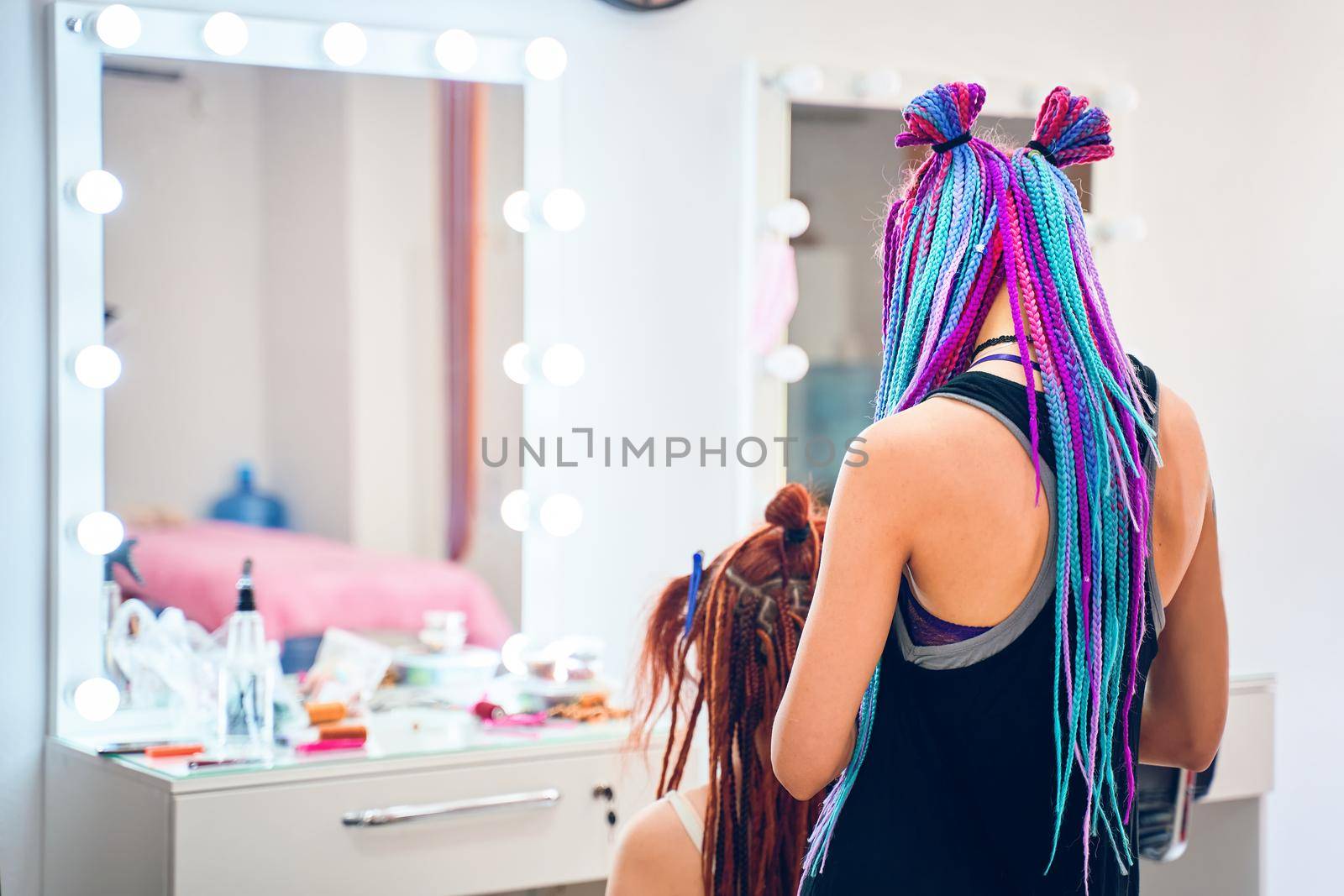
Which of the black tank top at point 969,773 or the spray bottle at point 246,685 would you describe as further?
the spray bottle at point 246,685

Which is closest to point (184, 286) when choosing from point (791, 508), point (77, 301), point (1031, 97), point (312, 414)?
point (77, 301)

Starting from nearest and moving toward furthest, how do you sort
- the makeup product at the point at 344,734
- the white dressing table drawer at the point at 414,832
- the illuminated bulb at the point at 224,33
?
1. the white dressing table drawer at the point at 414,832
2. the makeup product at the point at 344,734
3. the illuminated bulb at the point at 224,33

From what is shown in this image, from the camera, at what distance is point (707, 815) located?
1134mm

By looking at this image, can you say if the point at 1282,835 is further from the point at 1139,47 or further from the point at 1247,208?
the point at 1139,47

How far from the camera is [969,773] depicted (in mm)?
953

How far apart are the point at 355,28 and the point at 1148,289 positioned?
52.0 inches

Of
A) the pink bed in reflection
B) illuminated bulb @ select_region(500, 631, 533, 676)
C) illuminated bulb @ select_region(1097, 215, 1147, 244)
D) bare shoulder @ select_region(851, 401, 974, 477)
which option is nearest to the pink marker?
the pink bed in reflection

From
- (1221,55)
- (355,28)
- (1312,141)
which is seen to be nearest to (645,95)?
(355,28)

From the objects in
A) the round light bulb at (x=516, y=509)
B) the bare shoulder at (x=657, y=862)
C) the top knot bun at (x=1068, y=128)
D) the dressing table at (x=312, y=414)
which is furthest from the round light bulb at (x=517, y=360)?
the top knot bun at (x=1068, y=128)

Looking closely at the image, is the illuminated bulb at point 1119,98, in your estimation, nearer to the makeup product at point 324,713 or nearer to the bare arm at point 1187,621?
the bare arm at point 1187,621

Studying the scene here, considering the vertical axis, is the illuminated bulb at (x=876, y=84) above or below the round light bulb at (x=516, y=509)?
above

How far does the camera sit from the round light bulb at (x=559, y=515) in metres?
1.83

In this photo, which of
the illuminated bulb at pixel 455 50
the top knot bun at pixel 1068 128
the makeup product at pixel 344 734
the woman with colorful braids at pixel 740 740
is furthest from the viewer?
the illuminated bulb at pixel 455 50

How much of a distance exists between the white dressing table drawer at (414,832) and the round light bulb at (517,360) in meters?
0.54
